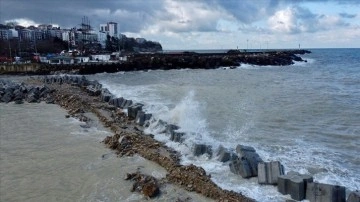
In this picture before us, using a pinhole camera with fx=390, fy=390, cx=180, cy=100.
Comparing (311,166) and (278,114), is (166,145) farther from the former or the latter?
(278,114)

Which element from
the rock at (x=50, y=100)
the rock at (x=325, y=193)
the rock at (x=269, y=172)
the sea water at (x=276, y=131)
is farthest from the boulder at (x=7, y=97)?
the rock at (x=325, y=193)

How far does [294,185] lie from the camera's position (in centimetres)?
765

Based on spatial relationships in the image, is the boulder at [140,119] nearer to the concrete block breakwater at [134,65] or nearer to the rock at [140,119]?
the rock at [140,119]

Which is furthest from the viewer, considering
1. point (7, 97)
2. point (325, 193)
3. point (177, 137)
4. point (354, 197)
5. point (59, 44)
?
point (59, 44)

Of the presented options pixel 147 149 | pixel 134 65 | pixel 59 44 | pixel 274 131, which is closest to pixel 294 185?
pixel 147 149

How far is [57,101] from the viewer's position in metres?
22.3

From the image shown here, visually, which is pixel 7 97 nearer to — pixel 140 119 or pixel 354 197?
pixel 140 119

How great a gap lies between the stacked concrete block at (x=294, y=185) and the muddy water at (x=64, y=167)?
170cm

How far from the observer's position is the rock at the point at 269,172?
27.5ft

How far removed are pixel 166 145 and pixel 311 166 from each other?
432 centimetres

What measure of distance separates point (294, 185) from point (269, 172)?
0.87m

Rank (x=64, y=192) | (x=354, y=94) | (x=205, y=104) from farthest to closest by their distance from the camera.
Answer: (x=354, y=94) → (x=205, y=104) → (x=64, y=192)

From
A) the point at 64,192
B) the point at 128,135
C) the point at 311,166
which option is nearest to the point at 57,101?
the point at 128,135

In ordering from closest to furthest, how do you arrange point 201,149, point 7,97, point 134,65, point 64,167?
point 64,167 < point 201,149 < point 7,97 < point 134,65
